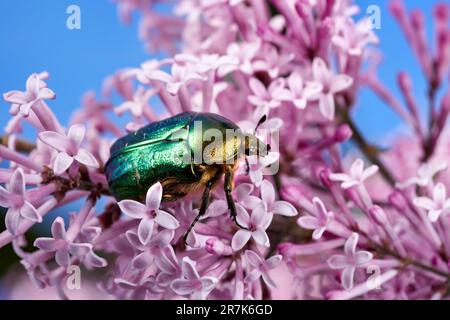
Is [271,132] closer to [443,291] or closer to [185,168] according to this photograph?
[185,168]

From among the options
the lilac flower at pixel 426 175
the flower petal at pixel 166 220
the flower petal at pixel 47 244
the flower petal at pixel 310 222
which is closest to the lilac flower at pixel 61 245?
the flower petal at pixel 47 244

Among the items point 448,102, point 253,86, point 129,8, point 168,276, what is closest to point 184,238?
point 168,276

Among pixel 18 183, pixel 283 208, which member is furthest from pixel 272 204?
pixel 18 183

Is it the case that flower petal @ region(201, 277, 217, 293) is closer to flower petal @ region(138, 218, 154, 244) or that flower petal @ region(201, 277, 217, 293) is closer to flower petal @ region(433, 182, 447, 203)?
flower petal @ region(138, 218, 154, 244)

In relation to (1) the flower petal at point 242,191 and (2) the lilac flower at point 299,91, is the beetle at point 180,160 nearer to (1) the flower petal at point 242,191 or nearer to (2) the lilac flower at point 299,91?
(1) the flower petal at point 242,191

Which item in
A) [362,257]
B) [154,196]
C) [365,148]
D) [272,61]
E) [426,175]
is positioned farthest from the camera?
[365,148]

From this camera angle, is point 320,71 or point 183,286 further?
point 320,71

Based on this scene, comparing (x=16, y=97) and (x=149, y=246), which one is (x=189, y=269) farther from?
(x=16, y=97)
